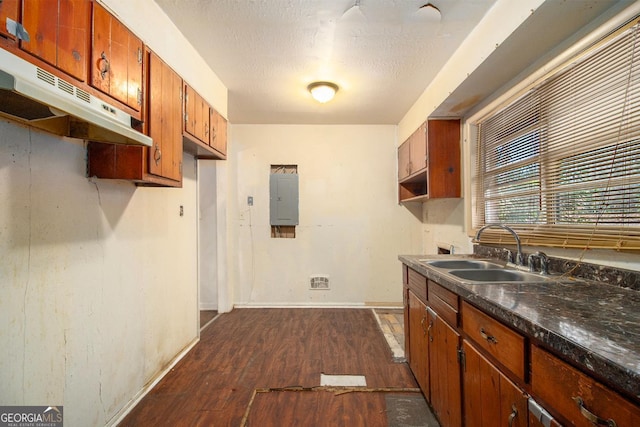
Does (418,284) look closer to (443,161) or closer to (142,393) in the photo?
(443,161)

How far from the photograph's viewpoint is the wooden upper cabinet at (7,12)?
81 centimetres

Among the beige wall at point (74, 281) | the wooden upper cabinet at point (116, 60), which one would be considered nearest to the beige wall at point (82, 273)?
the beige wall at point (74, 281)

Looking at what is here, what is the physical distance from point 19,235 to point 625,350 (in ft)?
6.71

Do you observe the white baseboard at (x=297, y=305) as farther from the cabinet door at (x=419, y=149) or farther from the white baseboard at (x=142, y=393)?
the cabinet door at (x=419, y=149)

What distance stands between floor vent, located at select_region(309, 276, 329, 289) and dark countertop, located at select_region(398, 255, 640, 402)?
7.71ft

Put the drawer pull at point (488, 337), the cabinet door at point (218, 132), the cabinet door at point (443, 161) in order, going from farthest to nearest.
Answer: the cabinet door at point (443, 161), the cabinet door at point (218, 132), the drawer pull at point (488, 337)

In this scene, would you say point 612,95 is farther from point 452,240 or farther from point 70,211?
point 70,211

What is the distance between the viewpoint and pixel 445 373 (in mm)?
1391

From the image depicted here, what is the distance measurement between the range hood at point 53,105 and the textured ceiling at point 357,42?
102 centimetres

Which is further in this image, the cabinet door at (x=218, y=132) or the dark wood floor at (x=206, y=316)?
the dark wood floor at (x=206, y=316)

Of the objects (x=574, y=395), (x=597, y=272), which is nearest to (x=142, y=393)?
(x=574, y=395)

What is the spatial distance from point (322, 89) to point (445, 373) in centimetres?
245

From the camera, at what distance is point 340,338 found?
8.61ft

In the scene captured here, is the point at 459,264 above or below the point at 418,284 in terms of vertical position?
above
